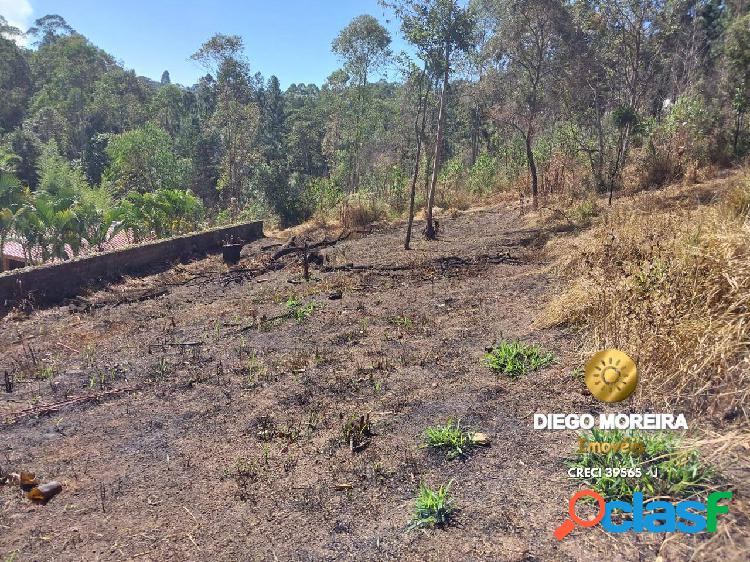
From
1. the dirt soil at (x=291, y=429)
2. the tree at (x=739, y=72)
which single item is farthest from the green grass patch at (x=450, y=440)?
the tree at (x=739, y=72)

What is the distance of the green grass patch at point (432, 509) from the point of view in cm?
229

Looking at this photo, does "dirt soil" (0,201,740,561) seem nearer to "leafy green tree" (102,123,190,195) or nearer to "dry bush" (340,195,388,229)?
"dry bush" (340,195,388,229)

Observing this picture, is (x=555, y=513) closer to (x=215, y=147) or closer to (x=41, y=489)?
(x=41, y=489)

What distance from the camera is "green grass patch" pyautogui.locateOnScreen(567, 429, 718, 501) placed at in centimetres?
214

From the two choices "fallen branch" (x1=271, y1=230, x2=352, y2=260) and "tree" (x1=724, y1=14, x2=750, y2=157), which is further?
"tree" (x1=724, y1=14, x2=750, y2=157)

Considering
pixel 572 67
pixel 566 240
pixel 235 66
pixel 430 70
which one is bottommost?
pixel 566 240

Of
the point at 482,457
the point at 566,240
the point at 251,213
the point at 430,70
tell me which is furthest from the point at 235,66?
the point at 482,457

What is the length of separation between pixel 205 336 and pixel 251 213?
12.5 metres

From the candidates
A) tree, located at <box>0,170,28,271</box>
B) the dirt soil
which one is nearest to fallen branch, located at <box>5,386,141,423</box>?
the dirt soil

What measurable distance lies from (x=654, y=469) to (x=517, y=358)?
5.56ft

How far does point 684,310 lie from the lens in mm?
3176

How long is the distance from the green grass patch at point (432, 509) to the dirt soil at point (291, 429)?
0.05 m

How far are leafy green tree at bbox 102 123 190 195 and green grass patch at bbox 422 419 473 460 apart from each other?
19588mm

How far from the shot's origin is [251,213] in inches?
692
